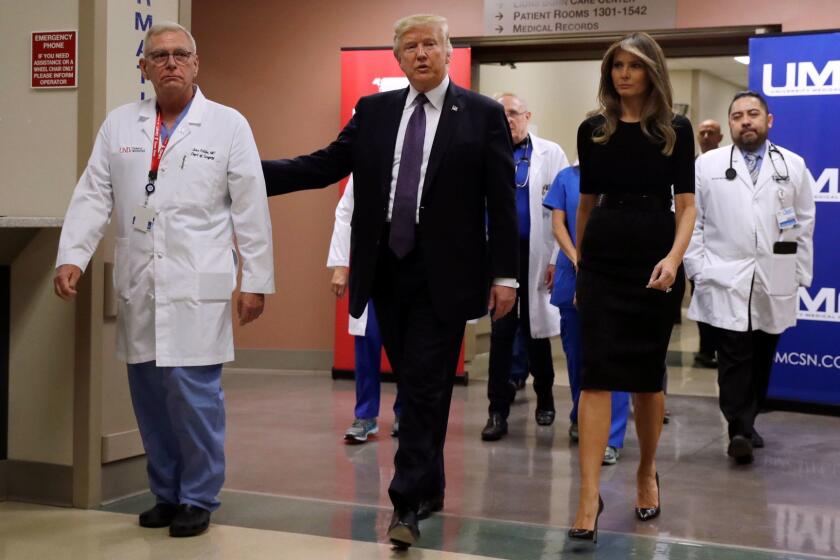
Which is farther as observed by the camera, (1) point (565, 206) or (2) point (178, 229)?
(1) point (565, 206)

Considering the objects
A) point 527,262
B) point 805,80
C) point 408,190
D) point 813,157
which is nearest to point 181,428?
point 408,190

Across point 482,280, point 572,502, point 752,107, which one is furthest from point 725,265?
point 482,280

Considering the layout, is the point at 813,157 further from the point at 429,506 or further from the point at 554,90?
the point at 554,90

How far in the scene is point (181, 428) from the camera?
3.64m

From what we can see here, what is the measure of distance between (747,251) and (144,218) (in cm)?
285

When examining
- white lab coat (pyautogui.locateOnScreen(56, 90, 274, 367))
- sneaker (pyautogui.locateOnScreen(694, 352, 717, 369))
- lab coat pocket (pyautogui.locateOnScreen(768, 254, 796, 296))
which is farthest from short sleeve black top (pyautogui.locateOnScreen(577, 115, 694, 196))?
sneaker (pyautogui.locateOnScreen(694, 352, 717, 369))

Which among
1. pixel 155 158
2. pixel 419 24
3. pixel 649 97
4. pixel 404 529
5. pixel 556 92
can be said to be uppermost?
pixel 556 92

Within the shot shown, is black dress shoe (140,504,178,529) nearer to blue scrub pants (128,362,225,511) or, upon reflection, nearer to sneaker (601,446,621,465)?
blue scrub pants (128,362,225,511)

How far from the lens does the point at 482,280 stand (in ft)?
12.1

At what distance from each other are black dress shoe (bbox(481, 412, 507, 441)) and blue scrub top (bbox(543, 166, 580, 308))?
687mm

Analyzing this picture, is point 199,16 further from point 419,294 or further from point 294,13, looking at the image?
point 419,294

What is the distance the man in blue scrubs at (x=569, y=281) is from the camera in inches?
201

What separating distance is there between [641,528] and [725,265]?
176 cm

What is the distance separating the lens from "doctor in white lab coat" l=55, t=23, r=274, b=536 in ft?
11.7
